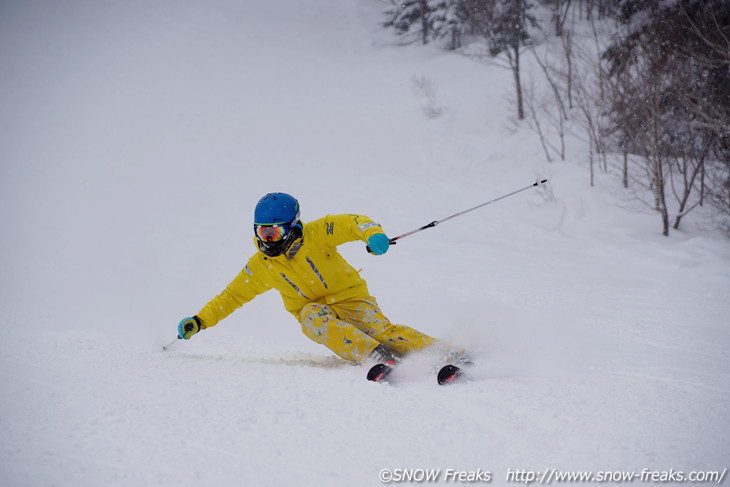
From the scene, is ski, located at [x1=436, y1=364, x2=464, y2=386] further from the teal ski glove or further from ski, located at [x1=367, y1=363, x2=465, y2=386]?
the teal ski glove

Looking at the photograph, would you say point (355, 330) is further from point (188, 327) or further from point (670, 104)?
point (670, 104)

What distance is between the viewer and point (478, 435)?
2096 mm

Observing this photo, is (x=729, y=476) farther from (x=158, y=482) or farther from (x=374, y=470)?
(x=158, y=482)

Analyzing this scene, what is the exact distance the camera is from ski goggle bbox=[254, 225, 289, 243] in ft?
11.6

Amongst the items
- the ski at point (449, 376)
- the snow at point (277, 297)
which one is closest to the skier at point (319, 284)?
the snow at point (277, 297)

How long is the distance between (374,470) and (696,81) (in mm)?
10203

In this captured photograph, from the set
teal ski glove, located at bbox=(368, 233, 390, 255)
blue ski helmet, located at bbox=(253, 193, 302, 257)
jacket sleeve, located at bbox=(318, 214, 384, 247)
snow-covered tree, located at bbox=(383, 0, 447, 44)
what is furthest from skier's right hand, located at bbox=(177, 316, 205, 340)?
snow-covered tree, located at bbox=(383, 0, 447, 44)

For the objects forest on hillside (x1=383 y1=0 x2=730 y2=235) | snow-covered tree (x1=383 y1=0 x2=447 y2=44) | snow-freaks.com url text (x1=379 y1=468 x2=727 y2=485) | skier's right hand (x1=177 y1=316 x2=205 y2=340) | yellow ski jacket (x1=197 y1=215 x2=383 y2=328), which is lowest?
skier's right hand (x1=177 y1=316 x2=205 y2=340)

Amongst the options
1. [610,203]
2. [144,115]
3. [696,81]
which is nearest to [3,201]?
[144,115]

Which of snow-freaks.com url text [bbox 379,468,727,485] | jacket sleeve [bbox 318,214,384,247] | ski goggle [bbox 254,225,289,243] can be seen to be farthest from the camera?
jacket sleeve [bbox 318,214,384,247]

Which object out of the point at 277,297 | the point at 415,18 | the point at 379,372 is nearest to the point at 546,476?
the point at 379,372

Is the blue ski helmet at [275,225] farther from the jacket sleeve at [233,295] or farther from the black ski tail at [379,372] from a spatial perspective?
the black ski tail at [379,372]

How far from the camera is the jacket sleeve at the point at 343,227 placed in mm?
3662

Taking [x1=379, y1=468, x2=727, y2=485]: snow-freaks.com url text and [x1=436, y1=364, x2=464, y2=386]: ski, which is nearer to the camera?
[x1=379, y1=468, x2=727, y2=485]: snow-freaks.com url text
